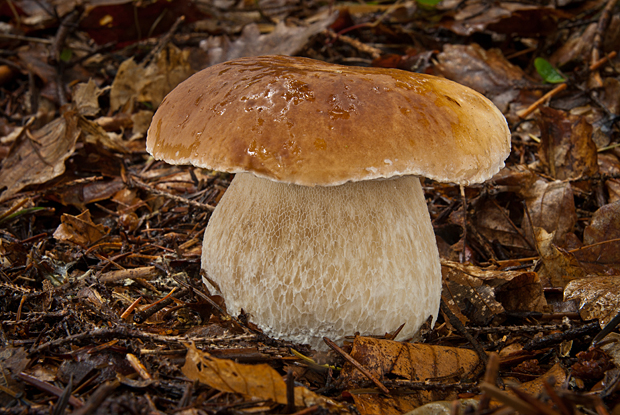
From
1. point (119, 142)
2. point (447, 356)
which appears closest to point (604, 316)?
point (447, 356)

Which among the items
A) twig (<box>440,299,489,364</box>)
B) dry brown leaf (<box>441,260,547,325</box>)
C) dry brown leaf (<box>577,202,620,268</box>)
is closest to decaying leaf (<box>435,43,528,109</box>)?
dry brown leaf (<box>577,202,620,268</box>)

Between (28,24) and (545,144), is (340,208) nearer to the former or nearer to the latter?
(545,144)

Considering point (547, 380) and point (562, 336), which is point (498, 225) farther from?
point (547, 380)

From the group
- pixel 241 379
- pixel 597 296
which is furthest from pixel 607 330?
pixel 241 379

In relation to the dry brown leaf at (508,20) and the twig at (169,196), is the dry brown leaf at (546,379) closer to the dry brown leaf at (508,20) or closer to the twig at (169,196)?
the twig at (169,196)

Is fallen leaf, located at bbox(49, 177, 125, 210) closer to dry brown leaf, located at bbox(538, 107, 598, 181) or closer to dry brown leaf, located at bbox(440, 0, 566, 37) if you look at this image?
dry brown leaf, located at bbox(538, 107, 598, 181)

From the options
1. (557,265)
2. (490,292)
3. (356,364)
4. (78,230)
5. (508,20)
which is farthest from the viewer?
(508,20)
